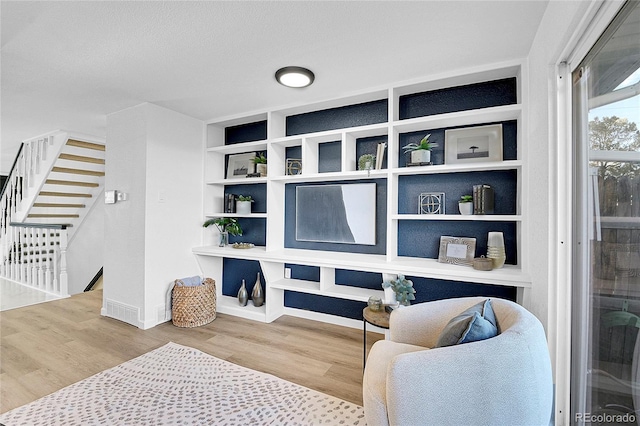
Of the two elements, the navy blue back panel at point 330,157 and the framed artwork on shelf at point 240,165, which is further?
the framed artwork on shelf at point 240,165

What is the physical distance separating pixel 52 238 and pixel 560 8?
20.3 feet

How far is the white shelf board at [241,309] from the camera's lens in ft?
10.5

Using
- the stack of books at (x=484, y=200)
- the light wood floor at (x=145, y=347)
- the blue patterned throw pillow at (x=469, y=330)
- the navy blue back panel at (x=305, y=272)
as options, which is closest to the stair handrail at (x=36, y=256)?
the light wood floor at (x=145, y=347)

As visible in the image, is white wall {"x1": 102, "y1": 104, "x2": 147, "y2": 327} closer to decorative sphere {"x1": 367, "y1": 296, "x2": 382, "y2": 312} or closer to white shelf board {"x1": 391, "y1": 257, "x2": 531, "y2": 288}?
decorative sphere {"x1": 367, "y1": 296, "x2": 382, "y2": 312}

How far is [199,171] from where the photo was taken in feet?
11.8

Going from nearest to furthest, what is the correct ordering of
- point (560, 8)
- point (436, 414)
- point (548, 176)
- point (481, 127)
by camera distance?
1. point (436, 414)
2. point (560, 8)
3. point (548, 176)
4. point (481, 127)

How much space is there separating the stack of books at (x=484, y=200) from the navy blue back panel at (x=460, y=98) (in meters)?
0.73

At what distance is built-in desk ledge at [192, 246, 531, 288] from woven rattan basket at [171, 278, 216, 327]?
0.44m

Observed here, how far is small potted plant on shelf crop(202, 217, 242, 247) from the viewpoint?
11.3 feet

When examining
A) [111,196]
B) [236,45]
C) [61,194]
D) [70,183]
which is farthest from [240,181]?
[61,194]

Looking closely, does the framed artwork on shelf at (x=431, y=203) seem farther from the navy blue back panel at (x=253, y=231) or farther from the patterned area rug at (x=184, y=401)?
the navy blue back panel at (x=253, y=231)

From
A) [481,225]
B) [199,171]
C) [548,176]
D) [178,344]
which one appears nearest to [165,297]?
[178,344]

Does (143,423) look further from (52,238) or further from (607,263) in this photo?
(52,238)

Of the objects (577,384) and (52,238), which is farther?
(52,238)
